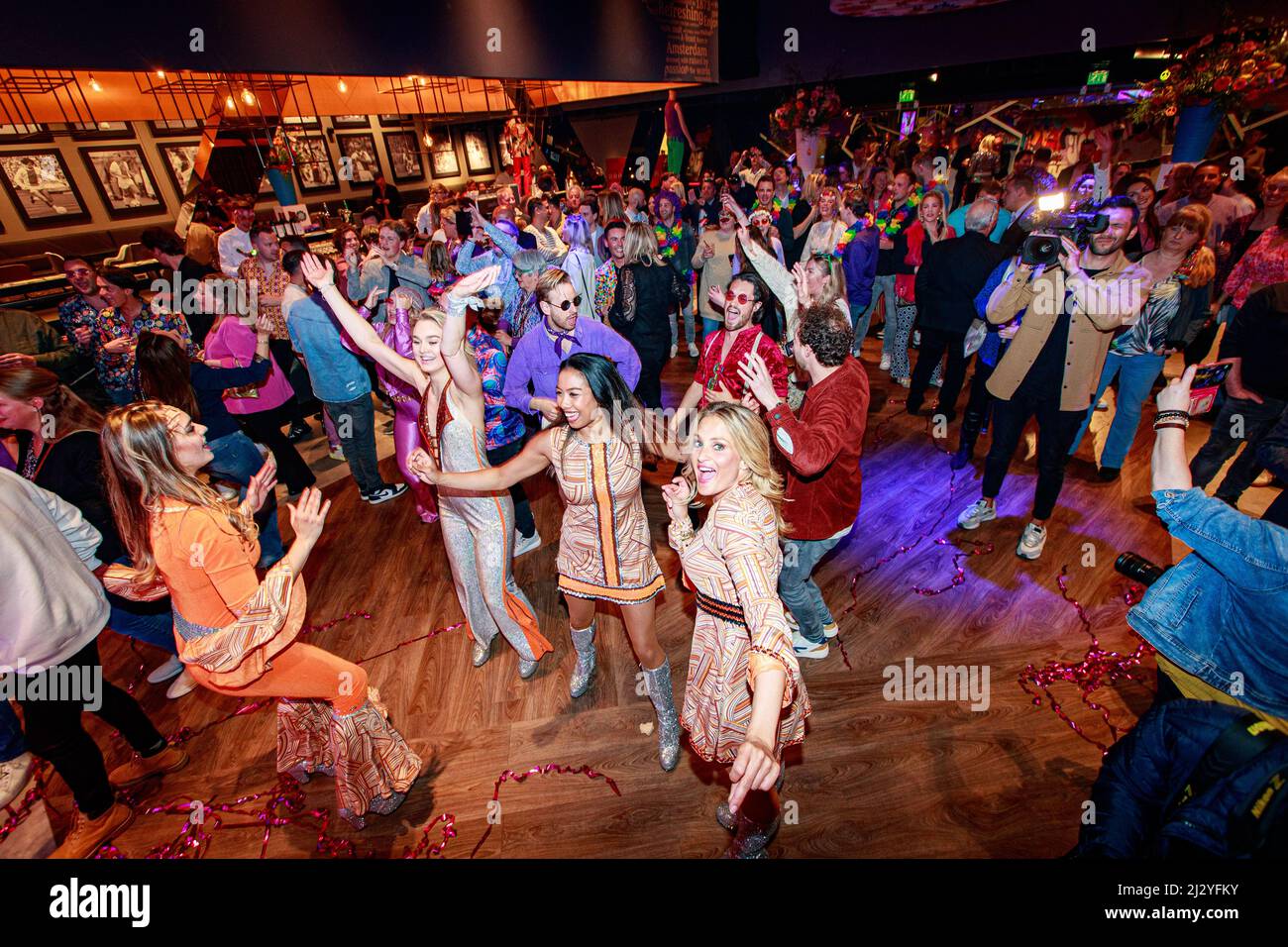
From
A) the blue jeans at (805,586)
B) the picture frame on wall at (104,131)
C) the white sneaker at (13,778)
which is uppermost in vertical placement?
the picture frame on wall at (104,131)

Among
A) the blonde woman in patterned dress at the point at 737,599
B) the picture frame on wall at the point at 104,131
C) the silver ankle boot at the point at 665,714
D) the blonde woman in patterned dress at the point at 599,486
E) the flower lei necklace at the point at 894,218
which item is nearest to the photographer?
the blonde woman in patterned dress at the point at 737,599

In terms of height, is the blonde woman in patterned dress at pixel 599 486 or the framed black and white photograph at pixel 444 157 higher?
the framed black and white photograph at pixel 444 157

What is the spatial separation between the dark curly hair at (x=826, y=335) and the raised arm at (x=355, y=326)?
69.9 inches

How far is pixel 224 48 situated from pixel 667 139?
798cm

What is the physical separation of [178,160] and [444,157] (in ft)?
19.0

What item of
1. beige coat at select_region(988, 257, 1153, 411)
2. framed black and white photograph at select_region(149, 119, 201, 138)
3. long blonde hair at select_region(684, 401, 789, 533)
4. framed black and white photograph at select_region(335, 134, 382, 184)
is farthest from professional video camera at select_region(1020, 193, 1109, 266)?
framed black and white photograph at select_region(335, 134, 382, 184)

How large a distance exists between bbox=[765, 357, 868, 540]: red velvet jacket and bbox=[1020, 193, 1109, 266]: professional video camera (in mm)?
1306

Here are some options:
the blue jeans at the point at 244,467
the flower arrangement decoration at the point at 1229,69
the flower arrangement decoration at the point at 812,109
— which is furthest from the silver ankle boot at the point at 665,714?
the flower arrangement decoration at the point at 812,109

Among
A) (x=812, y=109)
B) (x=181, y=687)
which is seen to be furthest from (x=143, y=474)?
(x=812, y=109)

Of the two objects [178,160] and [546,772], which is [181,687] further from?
[178,160]

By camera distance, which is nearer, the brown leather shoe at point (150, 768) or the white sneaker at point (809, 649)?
the brown leather shoe at point (150, 768)

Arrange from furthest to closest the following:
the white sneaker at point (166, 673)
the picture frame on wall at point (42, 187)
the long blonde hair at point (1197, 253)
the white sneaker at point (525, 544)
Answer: the picture frame on wall at point (42, 187)
the white sneaker at point (525, 544)
the long blonde hair at point (1197, 253)
the white sneaker at point (166, 673)

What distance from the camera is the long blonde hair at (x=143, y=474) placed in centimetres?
191

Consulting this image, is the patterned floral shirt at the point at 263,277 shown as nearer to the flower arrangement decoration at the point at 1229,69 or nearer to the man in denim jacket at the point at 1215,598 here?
the man in denim jacket at the point at 1215,598
